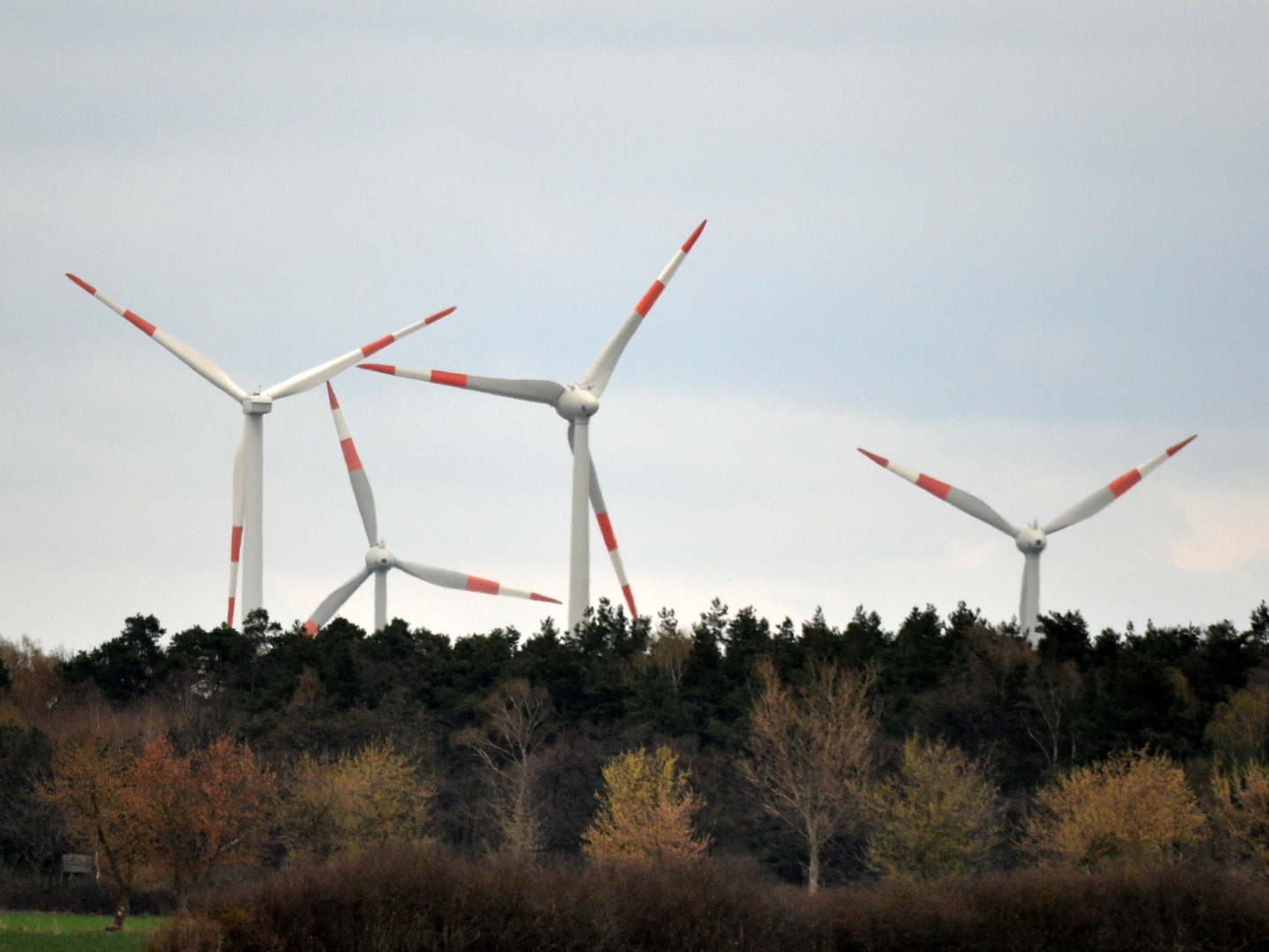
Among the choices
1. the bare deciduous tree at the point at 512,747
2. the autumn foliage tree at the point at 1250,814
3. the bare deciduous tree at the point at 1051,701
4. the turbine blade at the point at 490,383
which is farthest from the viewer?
the turbine blade at the point at 490,383

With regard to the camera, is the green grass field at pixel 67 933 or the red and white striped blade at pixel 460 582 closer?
the green grass field at pixel 67 933

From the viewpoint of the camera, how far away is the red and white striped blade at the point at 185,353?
95.6 metres

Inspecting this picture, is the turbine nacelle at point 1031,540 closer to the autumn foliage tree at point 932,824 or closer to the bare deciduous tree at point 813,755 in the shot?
the bare deciduous tree at point 813,755

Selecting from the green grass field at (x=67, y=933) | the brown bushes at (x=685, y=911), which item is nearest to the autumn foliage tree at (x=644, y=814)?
the brown bushes at (x=685, y=911)

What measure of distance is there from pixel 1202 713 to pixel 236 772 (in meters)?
42.7

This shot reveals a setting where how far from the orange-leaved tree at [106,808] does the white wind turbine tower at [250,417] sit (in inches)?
859

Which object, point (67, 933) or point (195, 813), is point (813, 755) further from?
point (67, 933)

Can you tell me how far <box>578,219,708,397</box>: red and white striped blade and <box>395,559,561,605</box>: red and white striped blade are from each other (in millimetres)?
13723

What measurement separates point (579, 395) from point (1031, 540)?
25871 millimetres

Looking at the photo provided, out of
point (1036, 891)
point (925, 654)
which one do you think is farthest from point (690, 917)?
point (925, 654)

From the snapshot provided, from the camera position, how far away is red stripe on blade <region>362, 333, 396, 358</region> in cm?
10150

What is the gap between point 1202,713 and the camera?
83.2 m

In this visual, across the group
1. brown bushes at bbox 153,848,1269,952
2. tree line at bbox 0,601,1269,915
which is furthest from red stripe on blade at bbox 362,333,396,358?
brown bushes at bbox 153,848,1269,952

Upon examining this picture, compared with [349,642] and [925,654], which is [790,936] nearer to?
[925,654]
